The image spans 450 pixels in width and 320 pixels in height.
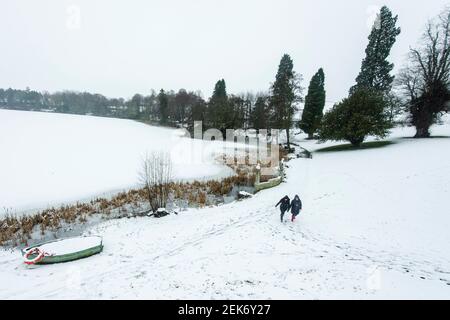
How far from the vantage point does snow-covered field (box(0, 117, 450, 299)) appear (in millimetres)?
7012

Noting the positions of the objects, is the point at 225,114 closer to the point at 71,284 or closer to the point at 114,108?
the point at 71,284

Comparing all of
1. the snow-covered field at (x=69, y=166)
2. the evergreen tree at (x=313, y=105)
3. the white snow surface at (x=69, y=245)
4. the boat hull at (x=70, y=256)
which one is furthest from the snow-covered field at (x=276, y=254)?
the evergreen tree at (x=313, y=105)

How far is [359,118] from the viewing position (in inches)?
1067

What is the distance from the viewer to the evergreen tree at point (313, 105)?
4502 cm

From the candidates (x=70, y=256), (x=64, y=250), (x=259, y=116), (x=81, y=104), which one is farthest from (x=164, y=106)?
(x=81, y=104)

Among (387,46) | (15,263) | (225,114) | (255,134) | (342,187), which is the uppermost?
(387,46)

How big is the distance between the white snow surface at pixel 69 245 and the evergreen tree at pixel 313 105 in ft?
139

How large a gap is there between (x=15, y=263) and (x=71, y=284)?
11.8 feet

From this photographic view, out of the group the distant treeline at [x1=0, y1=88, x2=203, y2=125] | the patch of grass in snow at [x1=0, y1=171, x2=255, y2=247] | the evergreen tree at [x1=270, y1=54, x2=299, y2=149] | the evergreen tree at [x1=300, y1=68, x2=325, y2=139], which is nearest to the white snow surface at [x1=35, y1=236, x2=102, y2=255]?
the patch of grass in snow at [x1=0, y1=171, x2=255, y2=247]

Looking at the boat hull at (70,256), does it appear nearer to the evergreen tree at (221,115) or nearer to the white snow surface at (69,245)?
the white snow surface at (69,245)

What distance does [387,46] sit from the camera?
36.8 meters
